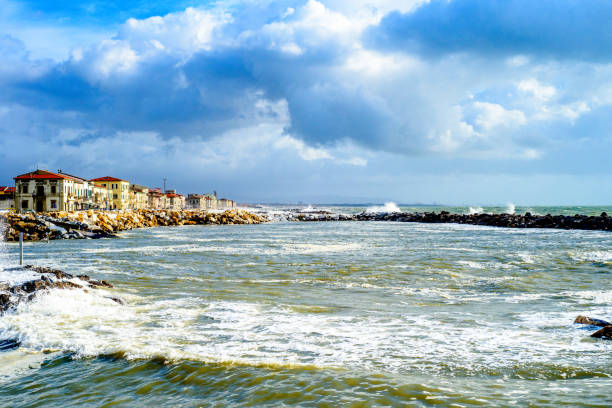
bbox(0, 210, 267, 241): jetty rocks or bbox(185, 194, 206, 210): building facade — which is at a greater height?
bbox(185, 194, 206, 210): building facade

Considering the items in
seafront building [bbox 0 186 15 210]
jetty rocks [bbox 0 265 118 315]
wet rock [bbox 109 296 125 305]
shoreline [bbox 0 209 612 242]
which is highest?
seafront building [bbox 0 186 15 210]

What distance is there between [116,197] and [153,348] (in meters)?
108

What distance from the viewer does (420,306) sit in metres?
9.96

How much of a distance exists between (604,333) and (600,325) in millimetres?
746

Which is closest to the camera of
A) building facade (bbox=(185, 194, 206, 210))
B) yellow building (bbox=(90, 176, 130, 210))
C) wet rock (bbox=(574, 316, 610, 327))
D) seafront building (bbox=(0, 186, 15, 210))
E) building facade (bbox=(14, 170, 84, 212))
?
wet rock (bbox=(574, 316, 610, 327))

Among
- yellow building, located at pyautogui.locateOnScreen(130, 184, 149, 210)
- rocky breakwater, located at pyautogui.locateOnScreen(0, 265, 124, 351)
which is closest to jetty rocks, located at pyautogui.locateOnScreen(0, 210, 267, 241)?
rocky breakwater, located at pyautogui.locateOnScreen(0, 265, 124, 351)

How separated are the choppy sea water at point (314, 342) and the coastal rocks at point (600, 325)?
172mm

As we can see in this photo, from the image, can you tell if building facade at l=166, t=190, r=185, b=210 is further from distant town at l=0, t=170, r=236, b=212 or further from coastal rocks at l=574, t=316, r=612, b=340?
coastal rocks at l=574, t=316, r=612, b=340

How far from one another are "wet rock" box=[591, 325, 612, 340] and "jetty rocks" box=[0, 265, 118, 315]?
9.48m

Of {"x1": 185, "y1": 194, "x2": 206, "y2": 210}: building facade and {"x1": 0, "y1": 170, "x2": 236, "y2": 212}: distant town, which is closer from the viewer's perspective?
{"x1": 0, "y1": 170, "x2": 236, "y2": 212}: distant town

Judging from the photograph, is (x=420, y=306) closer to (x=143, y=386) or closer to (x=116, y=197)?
(x=143, y=386)

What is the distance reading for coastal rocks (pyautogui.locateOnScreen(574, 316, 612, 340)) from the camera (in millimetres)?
7071

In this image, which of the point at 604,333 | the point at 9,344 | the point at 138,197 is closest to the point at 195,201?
the point at 138,197

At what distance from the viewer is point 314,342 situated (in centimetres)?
697
